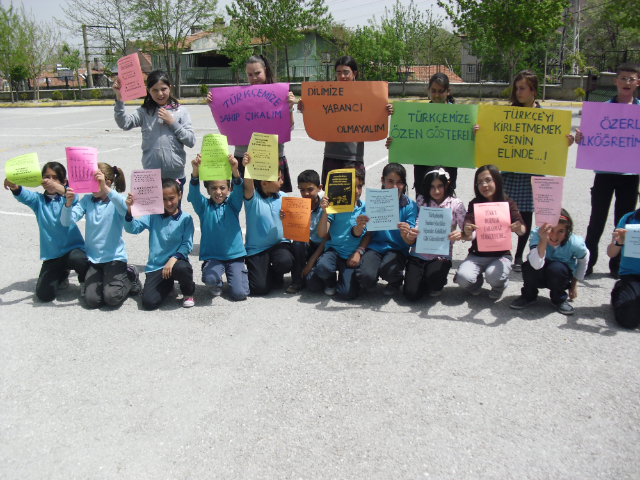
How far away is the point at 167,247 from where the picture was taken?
15.0 ft

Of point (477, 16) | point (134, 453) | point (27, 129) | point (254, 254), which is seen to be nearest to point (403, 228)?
point (254, 254)

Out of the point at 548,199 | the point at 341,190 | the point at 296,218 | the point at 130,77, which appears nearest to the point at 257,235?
the point at 296,218

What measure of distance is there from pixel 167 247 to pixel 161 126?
1130 millimetres

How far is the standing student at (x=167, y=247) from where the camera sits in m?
4.38

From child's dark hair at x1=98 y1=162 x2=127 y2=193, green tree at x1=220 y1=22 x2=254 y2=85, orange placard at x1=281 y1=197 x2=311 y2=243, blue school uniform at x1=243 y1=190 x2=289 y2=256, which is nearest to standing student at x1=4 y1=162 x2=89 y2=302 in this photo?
child's dark hair at x1=98 y1=162 x2=127 y2=193

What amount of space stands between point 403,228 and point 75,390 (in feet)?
8.80

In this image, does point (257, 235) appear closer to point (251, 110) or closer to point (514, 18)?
point (251, 110)

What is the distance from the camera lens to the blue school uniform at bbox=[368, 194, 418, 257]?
15.1 ft

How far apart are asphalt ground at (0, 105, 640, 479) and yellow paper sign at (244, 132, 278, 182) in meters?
1.09

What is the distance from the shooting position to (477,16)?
21922 millimetres

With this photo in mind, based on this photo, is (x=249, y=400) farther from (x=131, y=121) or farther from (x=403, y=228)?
(x=131, y=121)

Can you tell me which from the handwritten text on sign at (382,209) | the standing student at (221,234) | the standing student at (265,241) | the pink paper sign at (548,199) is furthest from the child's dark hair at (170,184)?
the pink paper sign at (548,199)

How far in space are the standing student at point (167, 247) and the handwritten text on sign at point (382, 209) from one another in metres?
1.63

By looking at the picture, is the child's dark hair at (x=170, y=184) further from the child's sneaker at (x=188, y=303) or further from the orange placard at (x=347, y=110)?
the orange placard at (x=347, y=110)
